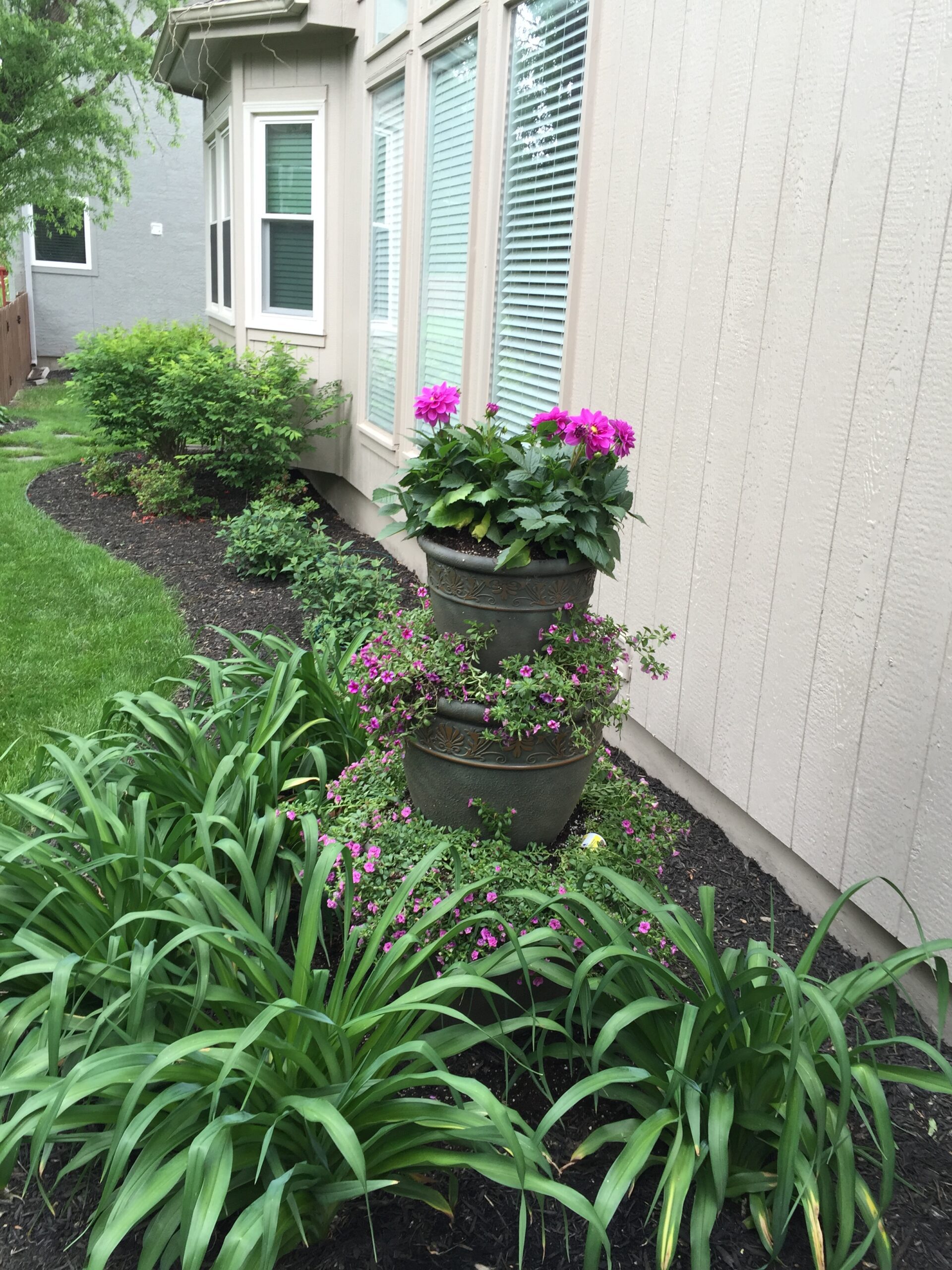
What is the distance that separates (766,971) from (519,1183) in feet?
2.03

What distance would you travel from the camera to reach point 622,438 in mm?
2537

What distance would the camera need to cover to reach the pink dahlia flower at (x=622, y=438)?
2.53 m

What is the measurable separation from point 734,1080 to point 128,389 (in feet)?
25.8

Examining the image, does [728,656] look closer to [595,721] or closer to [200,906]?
[595,721]

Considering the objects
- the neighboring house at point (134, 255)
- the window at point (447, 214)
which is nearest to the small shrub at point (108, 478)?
the window at point (447, 214)

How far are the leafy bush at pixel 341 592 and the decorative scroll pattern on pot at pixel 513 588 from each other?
2362 mm

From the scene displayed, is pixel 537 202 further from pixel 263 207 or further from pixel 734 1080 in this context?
pixel 263 207

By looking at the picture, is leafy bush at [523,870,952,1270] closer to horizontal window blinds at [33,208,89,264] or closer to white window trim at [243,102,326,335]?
white window trim at [243,102,326,335]

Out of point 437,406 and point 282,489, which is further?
point 282,489

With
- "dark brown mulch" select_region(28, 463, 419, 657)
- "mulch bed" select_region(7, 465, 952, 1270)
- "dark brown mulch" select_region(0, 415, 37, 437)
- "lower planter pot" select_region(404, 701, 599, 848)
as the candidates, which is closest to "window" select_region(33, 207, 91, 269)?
"dark brown mulch" select_region(0, 415, 37, 437)

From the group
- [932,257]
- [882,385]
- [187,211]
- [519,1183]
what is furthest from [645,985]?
[187,211]

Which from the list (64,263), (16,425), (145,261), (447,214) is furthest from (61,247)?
(447,214)

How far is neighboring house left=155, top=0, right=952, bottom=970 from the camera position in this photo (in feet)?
8.04

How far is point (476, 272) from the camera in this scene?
17.4ft
